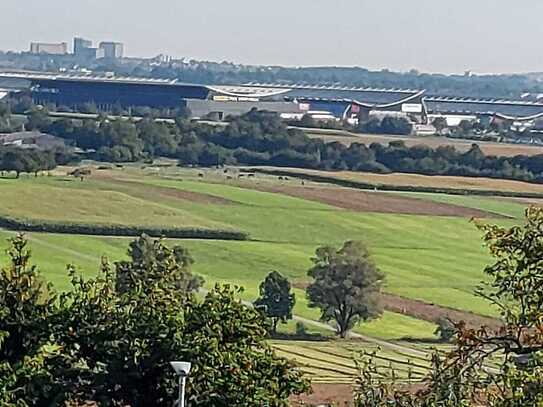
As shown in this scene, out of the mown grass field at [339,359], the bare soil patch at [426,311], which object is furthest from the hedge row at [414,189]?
the mown grass field at [339,359]

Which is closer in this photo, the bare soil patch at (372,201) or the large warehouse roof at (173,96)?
the bare soil patch at (372,201)

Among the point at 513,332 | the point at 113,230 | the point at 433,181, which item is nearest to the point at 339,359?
the point at 113,230

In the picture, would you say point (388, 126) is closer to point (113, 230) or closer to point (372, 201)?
point (372, 201)

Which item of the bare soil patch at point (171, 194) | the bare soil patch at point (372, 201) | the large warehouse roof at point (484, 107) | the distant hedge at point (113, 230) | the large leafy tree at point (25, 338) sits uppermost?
the large leafy tree at point (25, 338)

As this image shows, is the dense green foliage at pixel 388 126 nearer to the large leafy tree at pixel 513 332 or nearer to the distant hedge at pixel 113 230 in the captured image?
the distant hedge at pixel 113 230

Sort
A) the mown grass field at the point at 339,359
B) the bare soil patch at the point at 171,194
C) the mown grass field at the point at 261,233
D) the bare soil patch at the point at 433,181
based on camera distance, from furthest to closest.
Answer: the bare soil patch at the point at 433,181, the bare soil patch at the point at 171,194, the mown grass field at the point at 261,233, the mown grass field at the point at 339,359

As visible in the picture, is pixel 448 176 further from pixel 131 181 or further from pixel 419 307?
pixel 419 307
